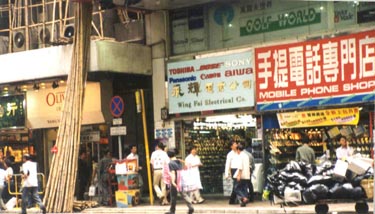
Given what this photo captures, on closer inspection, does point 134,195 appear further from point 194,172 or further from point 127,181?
point 194,172

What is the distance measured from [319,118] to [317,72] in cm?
122

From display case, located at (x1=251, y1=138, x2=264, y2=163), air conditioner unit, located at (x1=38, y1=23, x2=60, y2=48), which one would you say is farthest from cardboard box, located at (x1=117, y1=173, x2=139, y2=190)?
air conditioner unit, located at (x1=38, y1=23, x2=60, y2=48)

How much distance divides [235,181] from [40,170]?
9654 millimetres

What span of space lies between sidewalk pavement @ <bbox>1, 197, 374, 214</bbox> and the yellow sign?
2204mm

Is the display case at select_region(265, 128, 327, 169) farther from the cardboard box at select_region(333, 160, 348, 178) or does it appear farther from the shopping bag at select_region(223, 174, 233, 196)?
the cardboard box at select_region(333, 160, 348, 178)

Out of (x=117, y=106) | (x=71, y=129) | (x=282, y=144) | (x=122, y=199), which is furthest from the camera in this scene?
(x=117, y=106)

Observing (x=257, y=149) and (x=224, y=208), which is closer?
(x=224, y=208)

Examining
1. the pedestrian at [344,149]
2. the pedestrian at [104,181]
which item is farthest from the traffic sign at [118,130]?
the pedestrian at [344,149]

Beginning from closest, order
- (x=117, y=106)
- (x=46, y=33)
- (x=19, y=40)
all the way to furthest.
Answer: (x=117, y=106)
(x=46, y=33)
(x=19, y=40)

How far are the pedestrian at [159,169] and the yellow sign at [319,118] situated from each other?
3451 mm

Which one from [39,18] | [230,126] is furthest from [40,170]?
[230,126]

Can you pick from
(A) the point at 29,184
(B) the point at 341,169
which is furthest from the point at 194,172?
(A) the point at 29,184

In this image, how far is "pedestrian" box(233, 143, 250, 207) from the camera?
16078mm

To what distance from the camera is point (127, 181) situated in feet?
58.2
